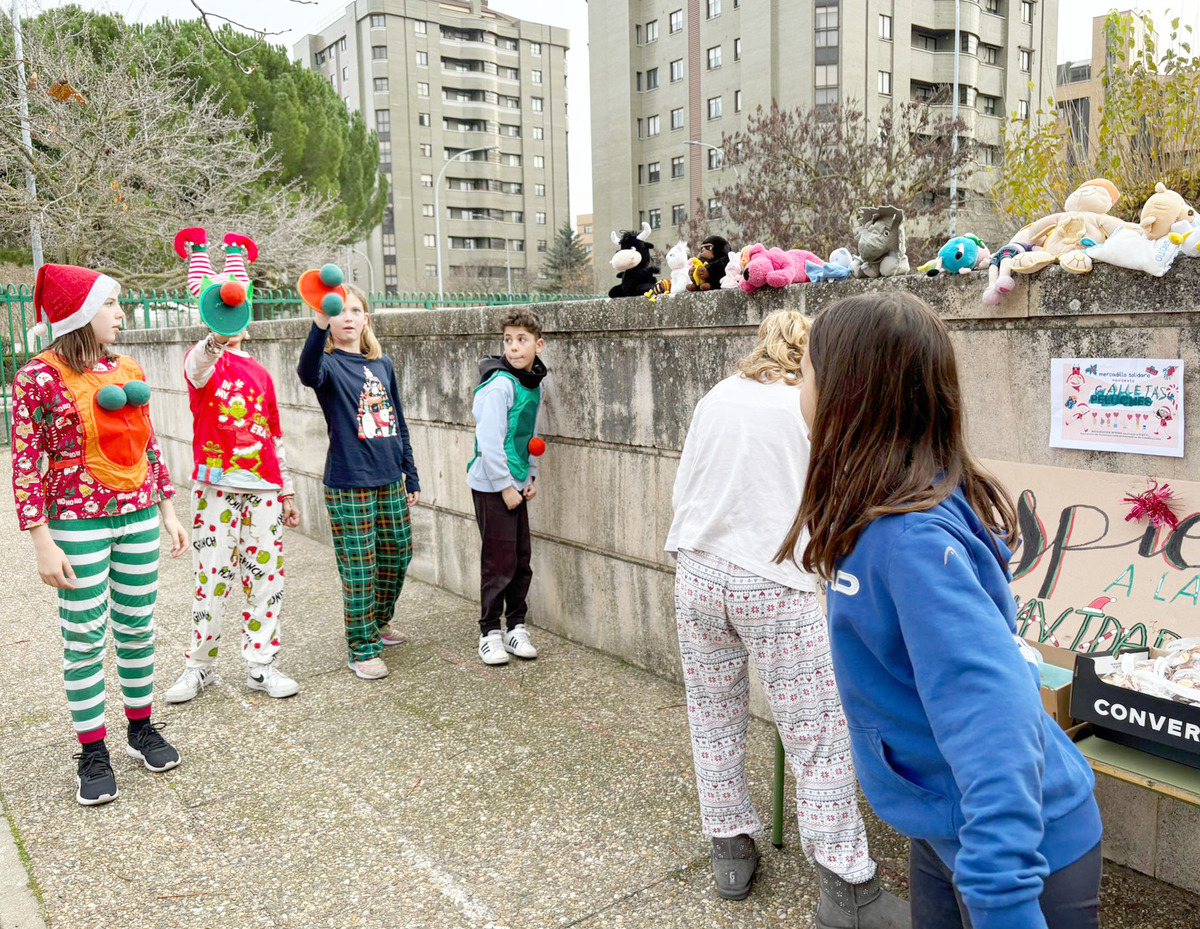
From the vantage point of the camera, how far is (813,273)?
12.2 ft

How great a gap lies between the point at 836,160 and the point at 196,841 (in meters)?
17.7

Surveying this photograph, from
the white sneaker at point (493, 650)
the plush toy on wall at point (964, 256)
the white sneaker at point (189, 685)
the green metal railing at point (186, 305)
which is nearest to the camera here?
the plush toy on wall at point (964, 256)

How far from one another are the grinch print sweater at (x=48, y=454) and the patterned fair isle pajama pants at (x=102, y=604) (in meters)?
0.08

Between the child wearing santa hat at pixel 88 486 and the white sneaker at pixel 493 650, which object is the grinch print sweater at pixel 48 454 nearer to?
the child wearing santa hat at pixel 88 486

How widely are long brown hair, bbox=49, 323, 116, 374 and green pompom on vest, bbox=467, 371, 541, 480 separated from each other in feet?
5.68

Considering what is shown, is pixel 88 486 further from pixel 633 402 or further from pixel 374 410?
pixel 633 402

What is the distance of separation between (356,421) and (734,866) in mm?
2869

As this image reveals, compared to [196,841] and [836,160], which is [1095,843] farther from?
[836,160]

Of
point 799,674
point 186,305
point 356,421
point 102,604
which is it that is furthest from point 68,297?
point 186,305

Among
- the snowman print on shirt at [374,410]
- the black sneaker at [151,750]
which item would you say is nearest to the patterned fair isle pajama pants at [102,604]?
the black sneaker at [151,750]

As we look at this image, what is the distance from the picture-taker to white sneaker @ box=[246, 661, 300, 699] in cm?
464

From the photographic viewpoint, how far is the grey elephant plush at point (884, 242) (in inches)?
135

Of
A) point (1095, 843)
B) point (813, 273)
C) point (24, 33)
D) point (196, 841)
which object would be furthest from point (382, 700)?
point (24, 33)

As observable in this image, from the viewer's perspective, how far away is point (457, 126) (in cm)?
7475
